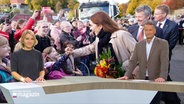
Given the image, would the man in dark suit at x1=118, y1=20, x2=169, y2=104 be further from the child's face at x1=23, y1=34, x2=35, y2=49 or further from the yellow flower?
the child's face at x1=23, y1=34, x2=35, y2=49

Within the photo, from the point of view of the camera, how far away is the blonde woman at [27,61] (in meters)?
4.29

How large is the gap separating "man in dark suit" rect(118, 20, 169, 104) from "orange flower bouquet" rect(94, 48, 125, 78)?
17 cm

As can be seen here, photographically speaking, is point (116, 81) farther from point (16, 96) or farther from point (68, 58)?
point (68, 58)

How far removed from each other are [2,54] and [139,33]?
2213 millimetres

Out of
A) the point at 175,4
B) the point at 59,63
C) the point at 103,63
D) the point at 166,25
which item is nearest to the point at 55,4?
the point at 175,4

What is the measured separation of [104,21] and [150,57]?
0.92m

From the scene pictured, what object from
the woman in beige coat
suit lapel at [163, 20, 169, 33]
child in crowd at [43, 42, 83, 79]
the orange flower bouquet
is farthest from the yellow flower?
suit lapel at [163, 20, 169, 33]

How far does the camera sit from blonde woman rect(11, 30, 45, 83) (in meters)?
4.29

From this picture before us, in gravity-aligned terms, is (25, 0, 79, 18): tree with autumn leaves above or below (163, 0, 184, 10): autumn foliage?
above

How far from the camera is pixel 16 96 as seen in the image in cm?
339

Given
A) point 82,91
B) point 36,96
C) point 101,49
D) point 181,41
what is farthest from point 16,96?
point 181,41

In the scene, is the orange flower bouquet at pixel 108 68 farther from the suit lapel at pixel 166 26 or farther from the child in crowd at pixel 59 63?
the suit lapel at pixel 166 26

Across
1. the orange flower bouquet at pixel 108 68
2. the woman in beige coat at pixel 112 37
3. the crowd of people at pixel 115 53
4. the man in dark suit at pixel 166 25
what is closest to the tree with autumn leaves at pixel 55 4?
the man in dark suit at pixel 166 25

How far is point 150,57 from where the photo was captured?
4508mm
